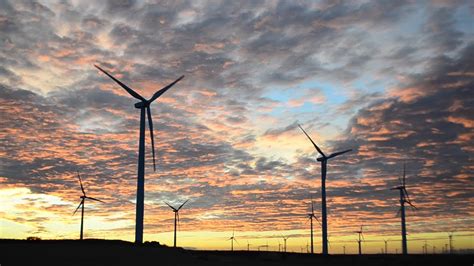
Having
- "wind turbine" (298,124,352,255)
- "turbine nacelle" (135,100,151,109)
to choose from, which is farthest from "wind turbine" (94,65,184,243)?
"wind turbine" (298,124,352,255)

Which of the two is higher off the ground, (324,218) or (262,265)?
(324,218)

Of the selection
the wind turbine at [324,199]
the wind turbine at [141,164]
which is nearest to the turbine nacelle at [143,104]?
the wind turbine at [141,164]

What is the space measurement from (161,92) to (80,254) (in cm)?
3956

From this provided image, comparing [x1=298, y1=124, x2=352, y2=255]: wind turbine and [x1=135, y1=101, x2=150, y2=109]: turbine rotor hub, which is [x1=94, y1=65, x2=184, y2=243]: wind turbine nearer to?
[x1=135, y1=101, x2=150, y2=109]: turbine rotor hub

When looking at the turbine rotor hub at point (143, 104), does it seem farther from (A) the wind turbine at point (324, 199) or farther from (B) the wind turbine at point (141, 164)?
(A) the wind turbine at point (324, 199)

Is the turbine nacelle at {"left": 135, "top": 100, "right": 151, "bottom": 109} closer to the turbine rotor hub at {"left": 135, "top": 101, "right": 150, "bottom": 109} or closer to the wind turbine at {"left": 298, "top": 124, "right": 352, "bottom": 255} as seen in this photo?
the turbine rotor hub at {"left": 135, "top": 101, "right": 150, "bottom": 109}

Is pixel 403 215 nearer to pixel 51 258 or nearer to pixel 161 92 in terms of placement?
pixel 161 92

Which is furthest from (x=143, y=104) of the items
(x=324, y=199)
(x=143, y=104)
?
(x=324, y=199)

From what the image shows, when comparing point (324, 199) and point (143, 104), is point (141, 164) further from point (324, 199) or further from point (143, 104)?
point (324, 199)

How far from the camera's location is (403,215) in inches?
6107

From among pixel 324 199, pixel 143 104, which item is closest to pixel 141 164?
pixel 143 104

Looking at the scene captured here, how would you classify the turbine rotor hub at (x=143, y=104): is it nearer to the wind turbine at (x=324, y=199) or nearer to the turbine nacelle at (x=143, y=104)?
the turbine nacelle at (x=143, y=104)

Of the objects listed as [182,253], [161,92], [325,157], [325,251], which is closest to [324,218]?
[325,251]

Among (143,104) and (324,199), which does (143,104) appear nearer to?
(143,104)
